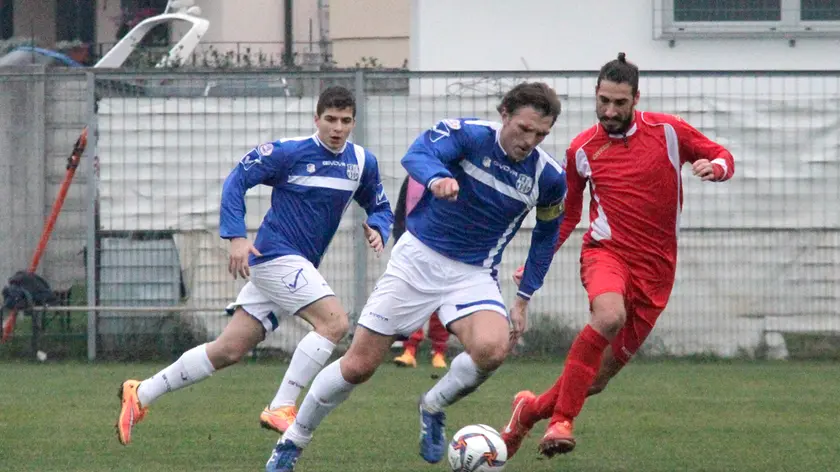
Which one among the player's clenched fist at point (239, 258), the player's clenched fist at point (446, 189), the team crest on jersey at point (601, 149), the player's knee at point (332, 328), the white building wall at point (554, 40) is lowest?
the player's knee at point (332, 328)

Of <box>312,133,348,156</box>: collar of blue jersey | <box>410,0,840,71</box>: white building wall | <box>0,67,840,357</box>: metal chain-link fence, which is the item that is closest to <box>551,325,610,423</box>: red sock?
<box>312,133,348,156</box>: collar of blue jersey

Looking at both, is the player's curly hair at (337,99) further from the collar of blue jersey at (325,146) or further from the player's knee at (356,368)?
the player's knee at (356,368)

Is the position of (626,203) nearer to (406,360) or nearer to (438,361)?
(438,361)

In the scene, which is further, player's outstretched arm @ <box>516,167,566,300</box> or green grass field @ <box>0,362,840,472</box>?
green grass field @ <box>0,362,840,472</box>

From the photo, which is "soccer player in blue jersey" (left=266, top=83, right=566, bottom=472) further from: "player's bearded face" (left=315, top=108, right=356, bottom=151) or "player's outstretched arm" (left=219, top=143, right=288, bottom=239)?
"player's bearded face" (left=315, top=108, right=356, bottom=151)

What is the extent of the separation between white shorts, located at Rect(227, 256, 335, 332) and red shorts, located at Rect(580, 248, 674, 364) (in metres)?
1.59

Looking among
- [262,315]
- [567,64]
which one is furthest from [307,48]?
[262,315]

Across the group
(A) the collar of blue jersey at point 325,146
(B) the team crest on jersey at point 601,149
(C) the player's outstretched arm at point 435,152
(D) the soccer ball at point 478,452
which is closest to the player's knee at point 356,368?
(D) the soccer ball at point 478,452

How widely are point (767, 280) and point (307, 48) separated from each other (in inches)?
500

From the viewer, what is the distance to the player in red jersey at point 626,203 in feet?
23.1

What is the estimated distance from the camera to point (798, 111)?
12781mm

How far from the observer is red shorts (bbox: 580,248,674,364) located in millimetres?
7129

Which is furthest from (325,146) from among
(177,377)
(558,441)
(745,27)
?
(745,27)

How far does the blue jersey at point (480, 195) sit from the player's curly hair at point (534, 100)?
0.67ft
